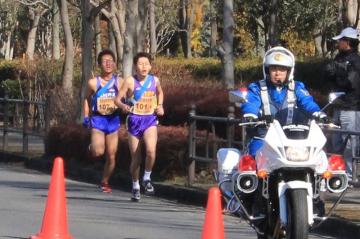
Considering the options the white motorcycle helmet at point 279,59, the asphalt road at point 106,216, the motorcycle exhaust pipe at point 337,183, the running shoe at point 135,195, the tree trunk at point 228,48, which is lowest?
the asphalt road at point 106,216

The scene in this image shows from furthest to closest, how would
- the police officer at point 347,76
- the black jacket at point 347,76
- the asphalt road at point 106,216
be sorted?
1. the black jacket at point 347,76
2. the police officer at point 347,76
3. the asphalt road at point 106,216

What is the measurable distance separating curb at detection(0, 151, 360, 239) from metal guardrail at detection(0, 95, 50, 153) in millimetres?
601

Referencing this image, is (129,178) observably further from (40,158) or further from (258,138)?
(258,138)

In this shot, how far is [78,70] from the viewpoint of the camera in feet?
127

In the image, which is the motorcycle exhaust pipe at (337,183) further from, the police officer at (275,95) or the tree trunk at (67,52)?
the tree trunk at (67,52)

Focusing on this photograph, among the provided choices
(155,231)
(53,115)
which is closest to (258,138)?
(155,231)

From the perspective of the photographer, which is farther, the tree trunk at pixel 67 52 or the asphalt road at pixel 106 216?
the tree trunk at pixel 67 52

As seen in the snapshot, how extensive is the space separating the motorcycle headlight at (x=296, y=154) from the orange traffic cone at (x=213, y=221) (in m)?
0.65

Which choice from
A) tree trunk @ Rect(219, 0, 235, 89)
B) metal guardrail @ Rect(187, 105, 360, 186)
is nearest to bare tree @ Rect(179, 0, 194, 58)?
tree trunk @ Rect(219, 0, 235, 89)

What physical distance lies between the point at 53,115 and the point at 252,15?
32932 millimetres

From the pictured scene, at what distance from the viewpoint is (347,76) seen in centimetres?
1381

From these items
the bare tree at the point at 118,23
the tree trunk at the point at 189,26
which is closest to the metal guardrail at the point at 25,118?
the bare tree at the point at 118,23

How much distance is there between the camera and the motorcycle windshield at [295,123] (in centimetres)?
902

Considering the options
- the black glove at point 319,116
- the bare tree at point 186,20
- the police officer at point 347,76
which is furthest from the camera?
the bare tree at point 186,20
